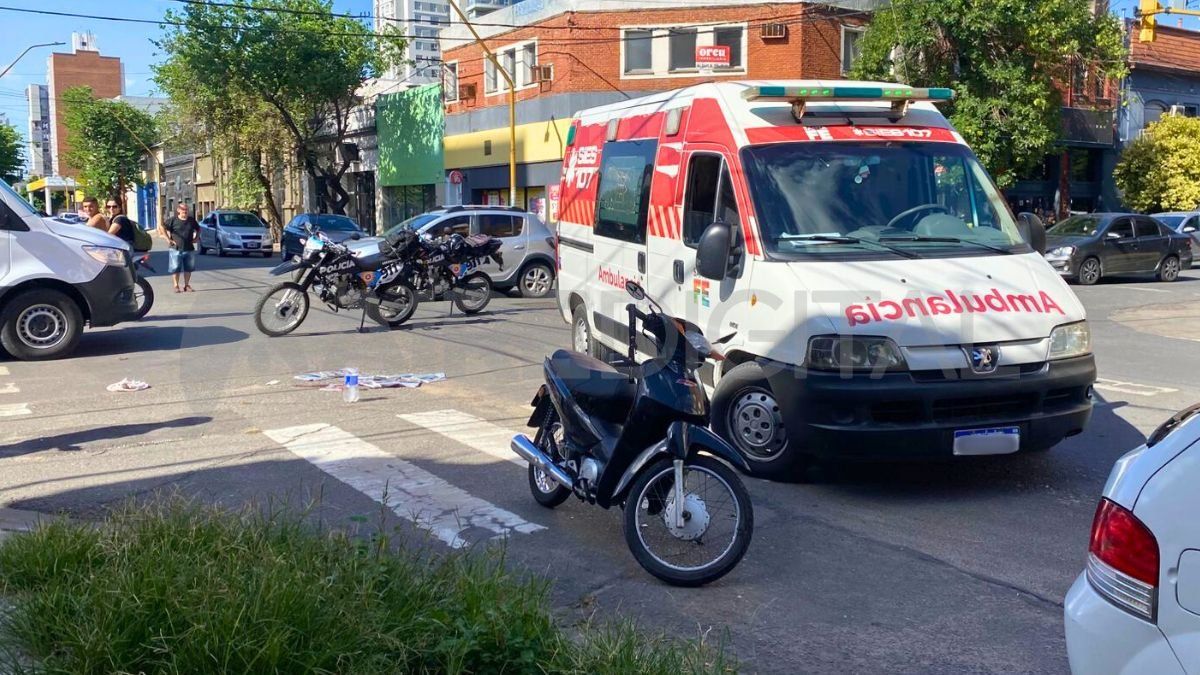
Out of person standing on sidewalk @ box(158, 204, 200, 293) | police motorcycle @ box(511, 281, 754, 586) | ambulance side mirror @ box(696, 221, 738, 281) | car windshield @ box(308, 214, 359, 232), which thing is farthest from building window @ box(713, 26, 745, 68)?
police motorcycle @ box(511, 281, 754, 586)

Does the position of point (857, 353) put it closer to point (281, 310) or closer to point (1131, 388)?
point (1131, 388)

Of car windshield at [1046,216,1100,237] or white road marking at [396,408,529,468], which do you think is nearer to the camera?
white road marking at [396,408,529,468]

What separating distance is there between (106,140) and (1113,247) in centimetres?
6519

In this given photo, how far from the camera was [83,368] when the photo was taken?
11.6 metres

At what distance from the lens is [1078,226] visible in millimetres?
24344

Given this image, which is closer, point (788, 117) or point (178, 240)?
point (788, 117)

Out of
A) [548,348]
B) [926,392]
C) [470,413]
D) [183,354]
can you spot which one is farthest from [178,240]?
[926,392]

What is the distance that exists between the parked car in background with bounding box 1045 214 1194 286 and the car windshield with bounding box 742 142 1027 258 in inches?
654

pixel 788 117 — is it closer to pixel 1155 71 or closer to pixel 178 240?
pixel 178 240

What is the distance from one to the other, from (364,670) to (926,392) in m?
3.67

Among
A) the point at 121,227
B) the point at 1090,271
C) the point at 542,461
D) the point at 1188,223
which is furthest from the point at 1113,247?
the point at 542,461

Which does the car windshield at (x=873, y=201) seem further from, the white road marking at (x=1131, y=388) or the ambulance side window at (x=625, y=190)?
the white road marking at (x=1131, y=388)

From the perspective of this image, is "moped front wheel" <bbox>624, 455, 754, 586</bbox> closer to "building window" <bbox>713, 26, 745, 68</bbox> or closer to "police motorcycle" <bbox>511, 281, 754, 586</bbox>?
"police motorcycle" <bbox>511, 281, 754, 586</bbox>

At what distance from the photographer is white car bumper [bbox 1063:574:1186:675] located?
108 inches
